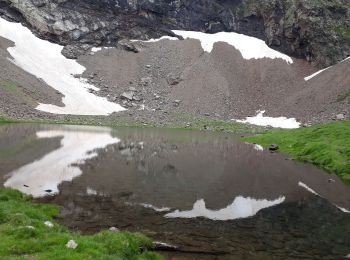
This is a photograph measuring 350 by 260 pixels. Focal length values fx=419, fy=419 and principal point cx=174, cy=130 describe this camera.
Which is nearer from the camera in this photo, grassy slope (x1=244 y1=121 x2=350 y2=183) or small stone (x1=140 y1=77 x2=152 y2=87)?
grassy slope (x1=244 y1=121 x2=350 y2=183)

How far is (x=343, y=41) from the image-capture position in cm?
15738

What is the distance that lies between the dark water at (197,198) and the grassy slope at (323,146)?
254 centimetres

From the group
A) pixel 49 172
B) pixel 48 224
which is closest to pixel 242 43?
pixel 49 172

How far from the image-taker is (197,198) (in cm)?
3072

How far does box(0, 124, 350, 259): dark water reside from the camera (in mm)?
20531

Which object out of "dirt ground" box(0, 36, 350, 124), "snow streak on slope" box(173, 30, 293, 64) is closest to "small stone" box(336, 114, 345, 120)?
"dirt ground" box(0, 36, 350, 124)

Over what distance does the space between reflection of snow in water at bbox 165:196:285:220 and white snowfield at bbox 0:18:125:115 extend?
9739 centimetres

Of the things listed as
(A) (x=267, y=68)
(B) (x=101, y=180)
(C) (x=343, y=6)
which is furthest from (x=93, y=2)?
(B) (x=101, y=180)

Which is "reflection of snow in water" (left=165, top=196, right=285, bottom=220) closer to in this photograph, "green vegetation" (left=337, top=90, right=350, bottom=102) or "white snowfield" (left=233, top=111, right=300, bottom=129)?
"white snowfield" (left=233, top=111, right=300, bottom=129)

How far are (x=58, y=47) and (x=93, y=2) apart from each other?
30.5m

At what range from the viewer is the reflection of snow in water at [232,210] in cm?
2544

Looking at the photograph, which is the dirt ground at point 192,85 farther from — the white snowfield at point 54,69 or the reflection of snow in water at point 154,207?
the reflection of snow in water at point 154,207

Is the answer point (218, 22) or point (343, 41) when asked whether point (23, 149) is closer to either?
point (343, 41)

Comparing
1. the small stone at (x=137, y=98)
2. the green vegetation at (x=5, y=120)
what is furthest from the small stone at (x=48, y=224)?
the small stone at (x=137, y=98)
